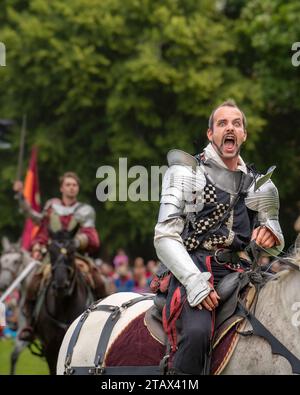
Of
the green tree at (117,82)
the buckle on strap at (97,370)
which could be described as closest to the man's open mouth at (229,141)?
the buckle on strap at (97,370)

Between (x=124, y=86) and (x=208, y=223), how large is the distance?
29805 millimetres

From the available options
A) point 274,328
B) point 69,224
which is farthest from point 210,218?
point 69,224

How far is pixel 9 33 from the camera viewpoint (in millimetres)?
37781

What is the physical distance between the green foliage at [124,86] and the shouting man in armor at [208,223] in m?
27.7

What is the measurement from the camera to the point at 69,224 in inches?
561

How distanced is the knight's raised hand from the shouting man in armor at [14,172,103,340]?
6.88 meters

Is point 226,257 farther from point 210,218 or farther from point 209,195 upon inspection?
point 209,195

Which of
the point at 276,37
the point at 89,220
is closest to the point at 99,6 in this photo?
the point at 276,37

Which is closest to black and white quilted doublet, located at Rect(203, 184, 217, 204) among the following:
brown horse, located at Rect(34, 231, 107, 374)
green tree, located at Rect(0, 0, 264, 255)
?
brown horse, located at Rect(34, 231, 107, 374)

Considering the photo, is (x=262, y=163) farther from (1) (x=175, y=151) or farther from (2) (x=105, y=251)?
(1) (x=175, y=151)

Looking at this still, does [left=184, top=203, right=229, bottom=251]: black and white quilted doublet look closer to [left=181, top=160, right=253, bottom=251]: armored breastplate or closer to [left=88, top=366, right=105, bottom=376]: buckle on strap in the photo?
[left=181, top=160, right=253, bottom=251]: armored breastplate

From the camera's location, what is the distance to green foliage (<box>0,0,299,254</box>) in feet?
120
